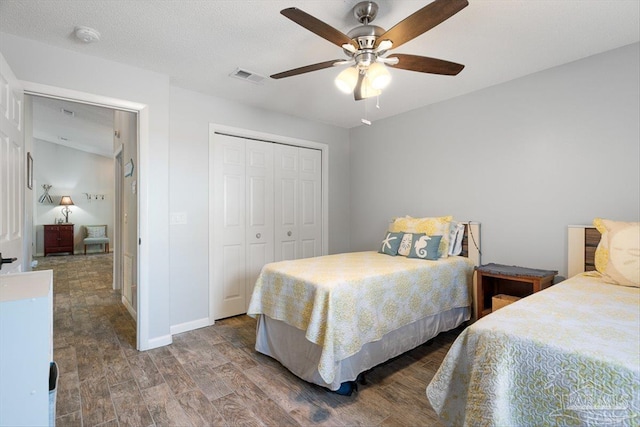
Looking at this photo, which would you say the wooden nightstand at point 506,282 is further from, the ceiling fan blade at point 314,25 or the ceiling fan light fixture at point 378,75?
the ceiling fan blade at point 314,25

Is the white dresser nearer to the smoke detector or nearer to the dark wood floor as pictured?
the dark wood floor


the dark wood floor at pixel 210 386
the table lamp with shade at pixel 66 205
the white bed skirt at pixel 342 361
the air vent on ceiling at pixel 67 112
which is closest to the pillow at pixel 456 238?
the white bed skirt at pixel 342 361

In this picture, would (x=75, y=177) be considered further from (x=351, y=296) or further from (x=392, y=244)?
(x=351, y=296)

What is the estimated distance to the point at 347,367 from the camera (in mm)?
1996

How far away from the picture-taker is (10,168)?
1.72 m

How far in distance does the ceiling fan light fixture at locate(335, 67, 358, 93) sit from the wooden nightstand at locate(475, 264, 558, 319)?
1.96 metres

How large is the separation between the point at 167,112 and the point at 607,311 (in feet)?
10.9

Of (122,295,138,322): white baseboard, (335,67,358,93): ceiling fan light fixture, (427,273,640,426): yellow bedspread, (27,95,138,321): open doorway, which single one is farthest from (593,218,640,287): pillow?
(27,95,138,321): open doorway

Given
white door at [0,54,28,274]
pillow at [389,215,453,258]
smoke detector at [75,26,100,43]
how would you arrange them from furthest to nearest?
pillow at [389,215,453,258] → smoke detector at [75,26,100,43] → white door at [0,54,28,274]

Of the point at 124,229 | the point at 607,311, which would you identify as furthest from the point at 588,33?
the point at 124,229

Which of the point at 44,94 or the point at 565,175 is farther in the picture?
the point at 565,175

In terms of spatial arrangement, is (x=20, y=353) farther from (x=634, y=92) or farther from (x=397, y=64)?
(x=634, y=92)

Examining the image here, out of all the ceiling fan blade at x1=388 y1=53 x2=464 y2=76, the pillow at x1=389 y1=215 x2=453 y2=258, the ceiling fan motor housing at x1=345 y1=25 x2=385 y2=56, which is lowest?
the pillow at x1=389 y1=215 x2=453 y2=258

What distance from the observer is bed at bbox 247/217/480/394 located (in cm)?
193
